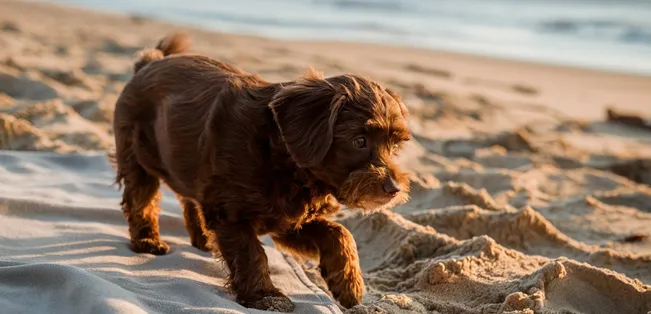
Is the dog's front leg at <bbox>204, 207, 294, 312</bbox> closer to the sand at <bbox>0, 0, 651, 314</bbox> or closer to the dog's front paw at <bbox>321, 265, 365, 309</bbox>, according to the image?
the dog's front paw at <bbox>321, 265, 365, 309</bbox>

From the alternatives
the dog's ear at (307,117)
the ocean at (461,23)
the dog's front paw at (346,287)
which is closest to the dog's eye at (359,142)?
the dog's ear at (307,117)

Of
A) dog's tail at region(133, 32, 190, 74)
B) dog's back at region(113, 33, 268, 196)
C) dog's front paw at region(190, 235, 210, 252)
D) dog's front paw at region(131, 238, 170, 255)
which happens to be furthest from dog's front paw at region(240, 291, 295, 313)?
dog's tail at region(133, 32, 190, 74)

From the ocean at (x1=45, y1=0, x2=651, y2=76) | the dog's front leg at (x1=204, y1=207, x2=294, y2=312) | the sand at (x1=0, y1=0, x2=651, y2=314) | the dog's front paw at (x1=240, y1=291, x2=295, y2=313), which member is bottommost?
the ocean at (x1=45, y1=0, x2=651, y2=76)

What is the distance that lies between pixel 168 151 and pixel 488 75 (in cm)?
1090

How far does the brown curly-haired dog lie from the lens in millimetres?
3812

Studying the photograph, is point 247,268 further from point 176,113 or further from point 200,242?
point 200,242

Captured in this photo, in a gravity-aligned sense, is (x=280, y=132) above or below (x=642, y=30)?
above

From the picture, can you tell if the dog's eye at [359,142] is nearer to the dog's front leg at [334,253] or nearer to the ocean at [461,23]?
the dog's front leg at [334,253]

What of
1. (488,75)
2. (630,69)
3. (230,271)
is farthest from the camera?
(630,69)

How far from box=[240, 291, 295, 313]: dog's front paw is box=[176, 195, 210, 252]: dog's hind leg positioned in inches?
43.4

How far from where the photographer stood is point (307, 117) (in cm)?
384

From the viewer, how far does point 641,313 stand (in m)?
4.22

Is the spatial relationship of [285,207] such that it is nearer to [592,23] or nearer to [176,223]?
[176,223]

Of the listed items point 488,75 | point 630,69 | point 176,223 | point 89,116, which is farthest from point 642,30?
point 176,223
